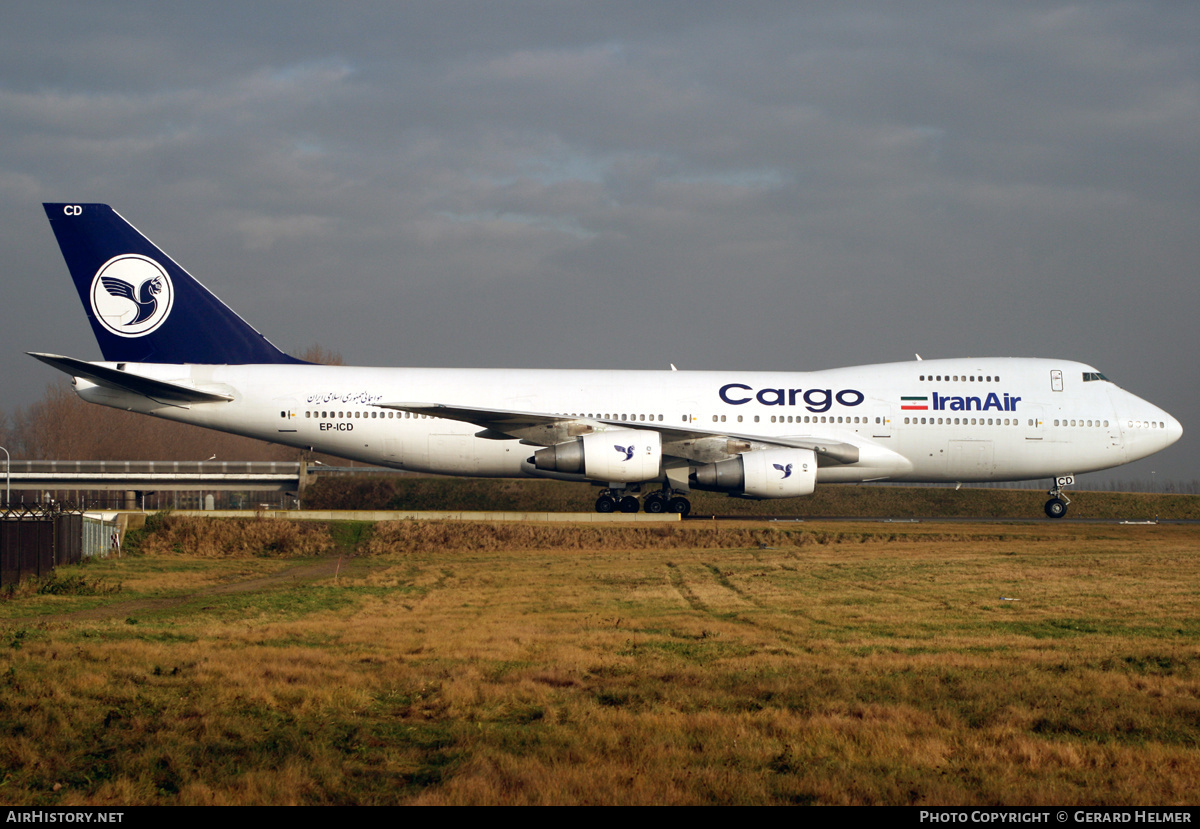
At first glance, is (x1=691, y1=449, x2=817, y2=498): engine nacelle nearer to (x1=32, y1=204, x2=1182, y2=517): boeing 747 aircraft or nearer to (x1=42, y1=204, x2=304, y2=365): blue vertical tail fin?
(x1=32, y1=204, x2=1182, y2=517): boeing 747 aircraft

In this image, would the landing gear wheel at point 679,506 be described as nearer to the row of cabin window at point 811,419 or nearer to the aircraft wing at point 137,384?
the row of cabin window at point 811,419

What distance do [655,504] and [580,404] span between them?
3541 millimetres

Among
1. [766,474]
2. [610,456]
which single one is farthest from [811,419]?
[610,456]

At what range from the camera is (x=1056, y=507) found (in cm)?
2788

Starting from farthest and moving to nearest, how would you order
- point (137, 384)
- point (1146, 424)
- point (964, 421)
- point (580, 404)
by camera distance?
point (1146, 424) → point (964, 421) → point (580, 404) → point (137, 384)

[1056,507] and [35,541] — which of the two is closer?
[35,541]

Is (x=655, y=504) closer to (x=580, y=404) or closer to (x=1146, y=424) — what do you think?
(x=580, y=404)

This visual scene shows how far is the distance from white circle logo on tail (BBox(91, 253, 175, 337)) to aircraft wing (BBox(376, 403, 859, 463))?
7041 mm

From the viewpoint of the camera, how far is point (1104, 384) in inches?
1051

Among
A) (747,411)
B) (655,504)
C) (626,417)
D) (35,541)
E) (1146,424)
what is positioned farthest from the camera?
Answer: (1146,424)

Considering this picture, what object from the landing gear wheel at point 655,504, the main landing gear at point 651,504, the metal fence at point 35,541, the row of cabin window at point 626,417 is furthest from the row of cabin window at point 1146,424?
the metal fence at point 35,541

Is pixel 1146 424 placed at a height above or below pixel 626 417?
below

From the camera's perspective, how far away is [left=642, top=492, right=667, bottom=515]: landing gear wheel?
84.4 feet

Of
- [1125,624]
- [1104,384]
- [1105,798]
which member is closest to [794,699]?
[1105,798]
